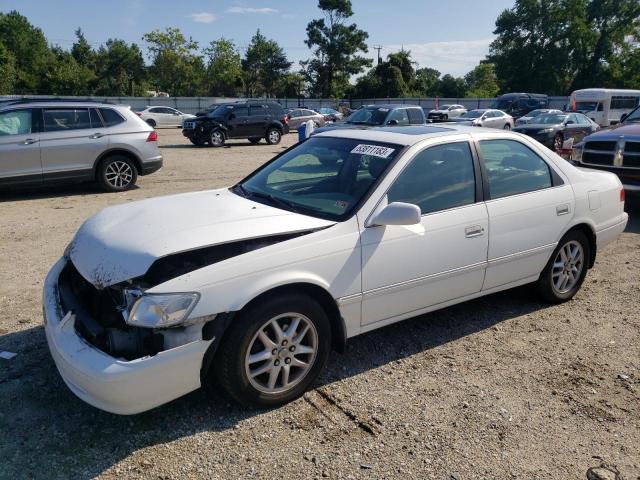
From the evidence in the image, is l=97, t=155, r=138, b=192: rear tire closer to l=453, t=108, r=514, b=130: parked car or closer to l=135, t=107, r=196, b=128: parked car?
l=453, t=108, r=514, b=130: parked car

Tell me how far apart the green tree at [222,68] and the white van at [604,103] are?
4748cm

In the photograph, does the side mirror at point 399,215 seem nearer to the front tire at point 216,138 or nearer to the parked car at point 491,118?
the front tire at point 216,138

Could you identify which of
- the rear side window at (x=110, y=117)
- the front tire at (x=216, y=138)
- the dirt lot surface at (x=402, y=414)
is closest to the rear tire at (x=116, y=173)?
the rear side window at (x=110, y=117)

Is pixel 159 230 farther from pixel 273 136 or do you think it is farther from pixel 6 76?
pixel 6 76

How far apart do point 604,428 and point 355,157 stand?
2400 mm

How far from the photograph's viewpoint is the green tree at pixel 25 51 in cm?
6228

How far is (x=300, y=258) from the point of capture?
10.6 ft

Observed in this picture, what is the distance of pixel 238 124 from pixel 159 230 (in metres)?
19.4

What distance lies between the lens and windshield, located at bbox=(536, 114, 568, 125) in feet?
65.8

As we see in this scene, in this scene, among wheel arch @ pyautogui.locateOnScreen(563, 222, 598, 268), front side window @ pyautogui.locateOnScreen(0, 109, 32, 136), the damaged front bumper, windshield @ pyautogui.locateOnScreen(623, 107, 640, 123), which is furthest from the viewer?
windshield @ pyautogui.locateOnScreen(623, 107, 640, 123)

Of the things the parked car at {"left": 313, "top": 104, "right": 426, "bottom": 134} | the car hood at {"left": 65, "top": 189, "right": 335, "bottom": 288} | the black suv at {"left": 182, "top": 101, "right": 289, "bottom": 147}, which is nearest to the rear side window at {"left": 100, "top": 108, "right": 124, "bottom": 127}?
the parked car at {"left": 313, "top": 104, "right": 426, "bottom": 134}

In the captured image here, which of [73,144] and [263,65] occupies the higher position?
[263,65]

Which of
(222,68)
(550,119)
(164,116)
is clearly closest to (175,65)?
(222,68)

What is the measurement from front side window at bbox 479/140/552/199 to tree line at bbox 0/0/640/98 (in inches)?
2511
